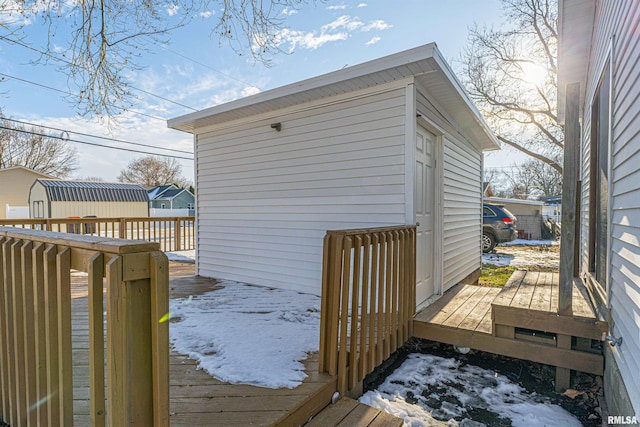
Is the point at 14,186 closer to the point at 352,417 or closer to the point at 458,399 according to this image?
the point at 352,417

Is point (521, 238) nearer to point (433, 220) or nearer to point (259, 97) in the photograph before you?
point (433, 220)

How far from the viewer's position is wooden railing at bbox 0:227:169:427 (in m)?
0.95

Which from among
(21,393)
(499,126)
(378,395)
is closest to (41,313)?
(21,393)

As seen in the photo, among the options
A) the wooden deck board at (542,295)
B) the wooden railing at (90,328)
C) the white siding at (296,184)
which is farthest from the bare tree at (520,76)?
the wooden railing at (90,328)

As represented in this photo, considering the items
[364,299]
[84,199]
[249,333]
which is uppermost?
[84,199]

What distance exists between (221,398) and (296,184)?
275 cm

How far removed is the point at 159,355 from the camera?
993 millimetres

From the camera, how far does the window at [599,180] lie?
2.87 m

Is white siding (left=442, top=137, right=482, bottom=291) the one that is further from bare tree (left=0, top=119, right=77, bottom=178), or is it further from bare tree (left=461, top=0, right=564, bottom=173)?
bare tree (left=0, top=119, right=77, bottom=178)

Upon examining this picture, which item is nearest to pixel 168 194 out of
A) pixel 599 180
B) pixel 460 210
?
pixel 460 210

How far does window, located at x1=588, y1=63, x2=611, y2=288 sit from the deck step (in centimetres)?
221

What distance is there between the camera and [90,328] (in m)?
1.03

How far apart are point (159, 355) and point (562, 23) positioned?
452 cm

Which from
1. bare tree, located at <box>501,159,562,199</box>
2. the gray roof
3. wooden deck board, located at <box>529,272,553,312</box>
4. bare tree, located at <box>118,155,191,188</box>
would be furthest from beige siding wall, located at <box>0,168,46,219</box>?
bare tree, located at <box>501,159,562,199</box>
